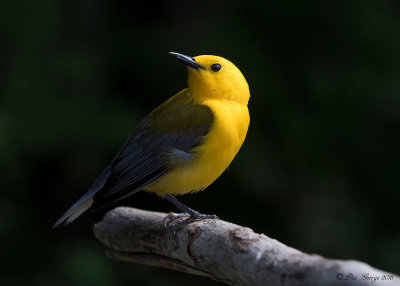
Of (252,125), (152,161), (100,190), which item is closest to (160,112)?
(152,161)

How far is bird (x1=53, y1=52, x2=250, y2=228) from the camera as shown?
11.6 ft

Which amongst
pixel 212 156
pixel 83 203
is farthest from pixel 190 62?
pixel 83 203

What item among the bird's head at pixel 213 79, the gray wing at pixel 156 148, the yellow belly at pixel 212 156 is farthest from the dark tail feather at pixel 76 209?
the bird's head at pixel 213 79

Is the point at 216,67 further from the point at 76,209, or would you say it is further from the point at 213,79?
the point at 76,209

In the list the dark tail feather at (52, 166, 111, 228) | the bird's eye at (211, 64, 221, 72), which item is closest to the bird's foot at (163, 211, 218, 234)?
the dark tail feather at (52, 166, 111, 228)

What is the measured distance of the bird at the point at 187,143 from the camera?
139 inches

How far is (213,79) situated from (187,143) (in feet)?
1.40

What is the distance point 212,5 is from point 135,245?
252cm

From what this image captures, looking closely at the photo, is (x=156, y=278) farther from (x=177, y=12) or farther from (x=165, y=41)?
(x=177, y=12)

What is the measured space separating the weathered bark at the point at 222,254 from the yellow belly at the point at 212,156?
252 mm

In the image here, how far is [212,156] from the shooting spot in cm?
348

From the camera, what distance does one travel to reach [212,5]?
5426 mm

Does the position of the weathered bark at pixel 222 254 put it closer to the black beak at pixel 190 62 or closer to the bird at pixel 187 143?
the bird at pixel 187 143

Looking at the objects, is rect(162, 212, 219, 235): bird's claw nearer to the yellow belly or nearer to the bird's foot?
the bird's foot
